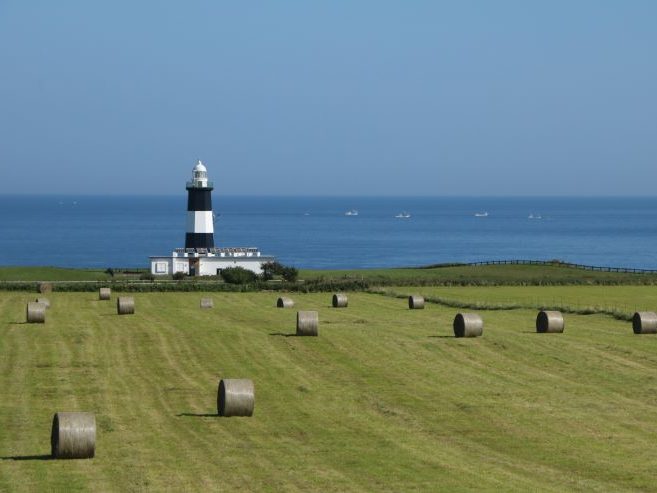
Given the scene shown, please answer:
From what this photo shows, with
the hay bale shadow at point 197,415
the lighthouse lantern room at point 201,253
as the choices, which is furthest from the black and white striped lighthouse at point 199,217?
the hay bale shadow at point 197,415

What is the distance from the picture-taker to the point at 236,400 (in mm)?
26547

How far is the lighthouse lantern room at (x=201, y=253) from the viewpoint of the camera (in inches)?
4181

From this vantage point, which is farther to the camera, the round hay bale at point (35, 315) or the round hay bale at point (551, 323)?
the round hay bale at point (35, 315)

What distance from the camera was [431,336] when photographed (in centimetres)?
4334

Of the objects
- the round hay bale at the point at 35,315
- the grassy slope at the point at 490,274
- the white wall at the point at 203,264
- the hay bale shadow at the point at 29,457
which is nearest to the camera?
the hay bale shadow at the point at 29,457

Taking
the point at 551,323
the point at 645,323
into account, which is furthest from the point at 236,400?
the point at 645,323

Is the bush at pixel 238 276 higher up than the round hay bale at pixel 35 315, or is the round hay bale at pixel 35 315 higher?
the round hay bale at pixel 35 315

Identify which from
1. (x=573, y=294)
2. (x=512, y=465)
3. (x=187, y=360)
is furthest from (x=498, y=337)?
(x=573, y=294)

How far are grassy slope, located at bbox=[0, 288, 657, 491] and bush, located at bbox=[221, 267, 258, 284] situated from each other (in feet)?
121

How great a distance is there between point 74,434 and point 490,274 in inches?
3128

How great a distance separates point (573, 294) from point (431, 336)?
30.0 metres

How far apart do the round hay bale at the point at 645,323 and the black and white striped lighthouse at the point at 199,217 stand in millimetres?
70033

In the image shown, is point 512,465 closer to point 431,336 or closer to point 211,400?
point 211,400

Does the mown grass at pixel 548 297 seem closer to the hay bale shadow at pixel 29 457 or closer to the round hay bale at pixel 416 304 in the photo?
the round hay bale at pixel 416 304
